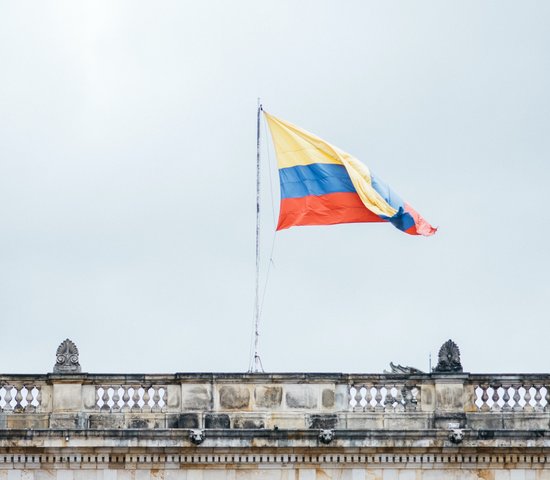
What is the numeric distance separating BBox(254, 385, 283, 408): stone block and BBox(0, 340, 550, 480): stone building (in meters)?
0.02

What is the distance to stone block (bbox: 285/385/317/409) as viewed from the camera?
44.6 m

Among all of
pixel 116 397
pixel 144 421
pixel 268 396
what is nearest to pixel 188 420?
pixel 144 421

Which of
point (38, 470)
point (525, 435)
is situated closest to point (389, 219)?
point (525, 435)

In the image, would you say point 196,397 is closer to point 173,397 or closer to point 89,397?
point 173,397

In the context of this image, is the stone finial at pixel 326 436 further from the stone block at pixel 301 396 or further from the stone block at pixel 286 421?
the stone block at pixel 301 396

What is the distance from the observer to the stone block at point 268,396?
4456 centimetres

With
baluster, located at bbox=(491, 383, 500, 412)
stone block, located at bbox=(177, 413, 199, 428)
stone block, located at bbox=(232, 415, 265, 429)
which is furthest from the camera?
baluster, located at bbox=(491, 383, 500, 412)

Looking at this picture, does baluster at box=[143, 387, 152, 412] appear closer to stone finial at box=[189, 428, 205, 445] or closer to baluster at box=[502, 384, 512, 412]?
stone finial at box=[189, 428, 205, 445]

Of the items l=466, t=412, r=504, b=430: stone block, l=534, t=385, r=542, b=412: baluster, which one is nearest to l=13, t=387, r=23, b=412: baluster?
l=466, t=412, r=504, b=430: stone block

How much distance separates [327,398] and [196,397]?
2.82 metres

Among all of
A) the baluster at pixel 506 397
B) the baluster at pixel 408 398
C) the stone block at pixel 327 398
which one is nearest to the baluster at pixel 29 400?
the stone block at pixel 327 398

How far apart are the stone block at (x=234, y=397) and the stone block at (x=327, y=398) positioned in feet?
5.30

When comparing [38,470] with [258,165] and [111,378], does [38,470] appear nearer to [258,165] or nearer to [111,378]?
[111,378]

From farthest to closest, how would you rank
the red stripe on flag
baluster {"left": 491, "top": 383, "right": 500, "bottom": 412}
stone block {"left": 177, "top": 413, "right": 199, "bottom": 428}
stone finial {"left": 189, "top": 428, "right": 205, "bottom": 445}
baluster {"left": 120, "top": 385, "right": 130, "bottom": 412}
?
the red stripe on flag
baluster {"left": 491, "top": 383, "right": 500, "bottom": 412}
baluster {"left": 120, "top": 385, "right": 130, "bottom": 412}
stone block {"left": 177, "top": 413, "right": 199, "bottom": 428}
stone finial {"left": 189, "top": 428, "right": 205, "bottom": 445}
